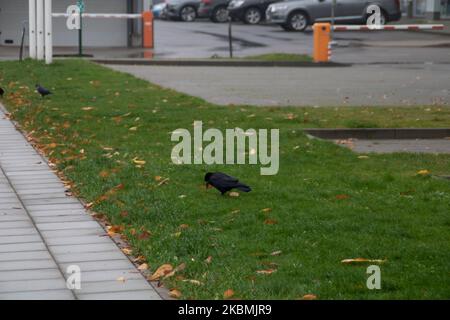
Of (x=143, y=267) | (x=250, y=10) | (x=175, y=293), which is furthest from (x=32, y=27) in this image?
(x=250, y=10)

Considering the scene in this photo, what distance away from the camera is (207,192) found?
10.5 metres

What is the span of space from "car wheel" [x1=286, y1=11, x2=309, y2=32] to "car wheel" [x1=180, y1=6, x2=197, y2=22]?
1057 centimetres

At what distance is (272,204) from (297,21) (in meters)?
35.2

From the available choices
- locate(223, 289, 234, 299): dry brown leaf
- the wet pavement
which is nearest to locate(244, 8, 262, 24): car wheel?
the wet pavement

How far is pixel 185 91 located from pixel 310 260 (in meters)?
14.0

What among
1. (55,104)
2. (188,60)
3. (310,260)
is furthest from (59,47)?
(310,260)

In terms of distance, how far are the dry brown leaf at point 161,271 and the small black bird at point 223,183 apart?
220cm

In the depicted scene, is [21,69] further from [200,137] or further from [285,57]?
[200,137]

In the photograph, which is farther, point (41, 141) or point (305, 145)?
point (41, 141)

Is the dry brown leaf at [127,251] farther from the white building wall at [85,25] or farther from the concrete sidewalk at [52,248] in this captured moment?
the white building wall at [85,25]

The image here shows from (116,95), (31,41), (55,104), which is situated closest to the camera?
(55,104)

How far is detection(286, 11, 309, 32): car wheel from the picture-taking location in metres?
44.2

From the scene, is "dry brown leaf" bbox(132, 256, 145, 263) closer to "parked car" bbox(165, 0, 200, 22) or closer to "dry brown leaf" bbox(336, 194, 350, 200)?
"dry brown leaf" bbox(336, 194, 350, 200)

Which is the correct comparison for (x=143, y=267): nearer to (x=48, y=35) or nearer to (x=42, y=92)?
(x=42, y=92)
